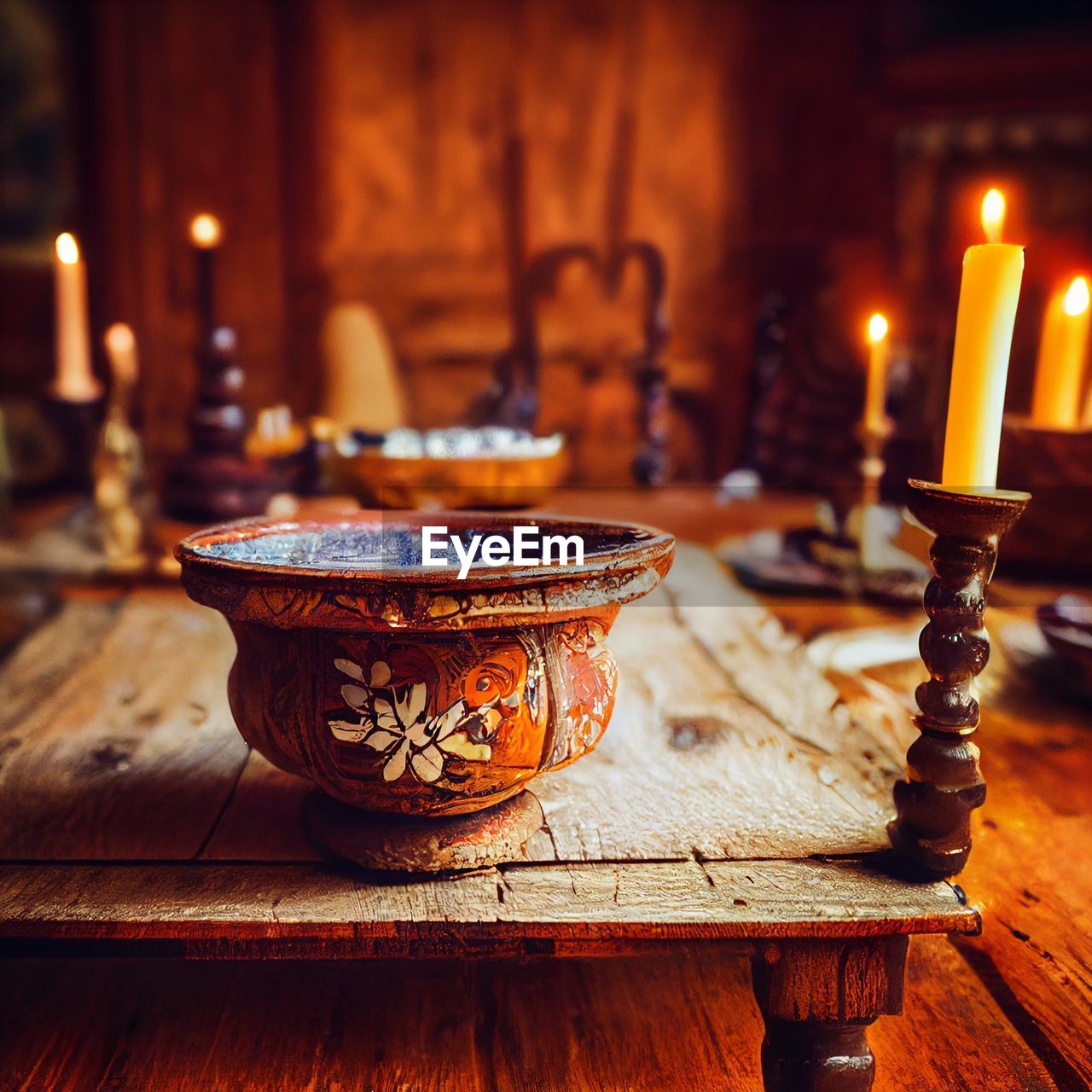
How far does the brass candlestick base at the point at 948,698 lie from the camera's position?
2.33 feet

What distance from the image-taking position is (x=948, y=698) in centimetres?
72

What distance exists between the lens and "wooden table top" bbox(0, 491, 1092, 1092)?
2.32ft

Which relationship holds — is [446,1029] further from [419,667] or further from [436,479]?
[436,479]

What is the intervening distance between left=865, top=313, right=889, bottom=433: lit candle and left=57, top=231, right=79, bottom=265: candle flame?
1.28 metres

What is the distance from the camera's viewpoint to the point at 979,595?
2.35 ft

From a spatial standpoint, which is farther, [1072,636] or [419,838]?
[1072,636]

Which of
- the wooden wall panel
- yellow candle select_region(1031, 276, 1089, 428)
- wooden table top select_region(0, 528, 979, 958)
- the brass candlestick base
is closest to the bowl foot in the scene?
wooden table top select_region(0, 528, 979, 958)

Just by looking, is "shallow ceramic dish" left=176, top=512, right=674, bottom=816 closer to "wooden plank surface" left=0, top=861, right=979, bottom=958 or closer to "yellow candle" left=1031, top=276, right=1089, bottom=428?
"wooden plank surface" left=0, top=861, right=979, bottom=958

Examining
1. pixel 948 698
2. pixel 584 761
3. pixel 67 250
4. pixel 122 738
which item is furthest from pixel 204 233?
pixel 948 698

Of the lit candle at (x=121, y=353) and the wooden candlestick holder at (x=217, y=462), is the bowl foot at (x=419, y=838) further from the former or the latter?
the lit candle at (x=121, y=353)

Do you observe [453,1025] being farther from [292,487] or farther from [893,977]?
[292,487]

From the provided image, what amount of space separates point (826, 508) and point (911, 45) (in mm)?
1996

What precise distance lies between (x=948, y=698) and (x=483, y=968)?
531 mm

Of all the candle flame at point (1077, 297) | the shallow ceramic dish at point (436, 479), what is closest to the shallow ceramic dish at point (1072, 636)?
the candle flame at point (1077, 297)
